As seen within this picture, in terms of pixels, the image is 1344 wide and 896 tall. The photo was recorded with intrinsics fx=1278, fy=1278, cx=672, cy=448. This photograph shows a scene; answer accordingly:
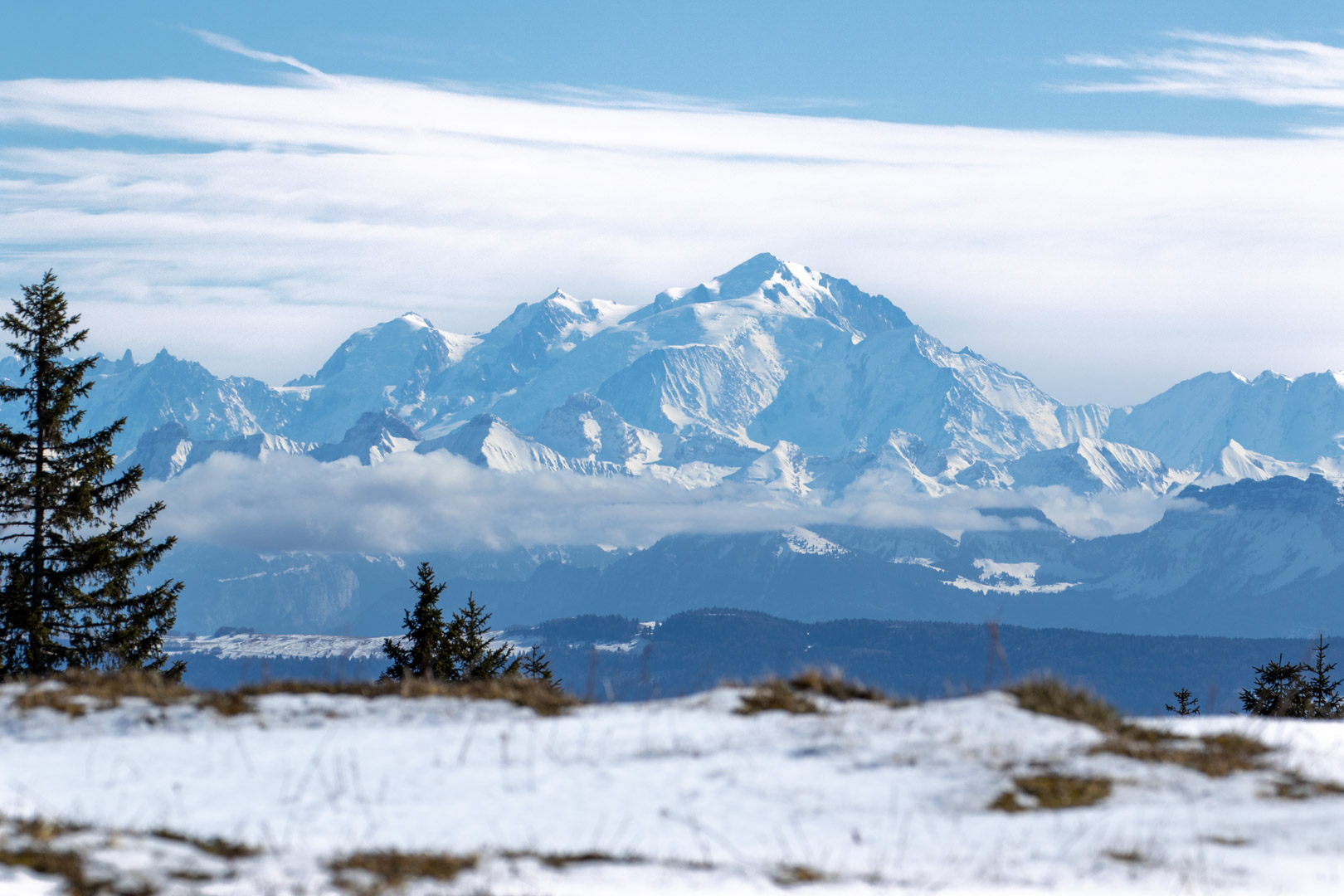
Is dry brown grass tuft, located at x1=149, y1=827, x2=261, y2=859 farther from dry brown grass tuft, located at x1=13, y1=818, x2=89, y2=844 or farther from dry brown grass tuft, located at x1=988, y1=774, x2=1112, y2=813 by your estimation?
dry brown grass tuft, located at x1=988, y1=774, x2=1112, y2=813

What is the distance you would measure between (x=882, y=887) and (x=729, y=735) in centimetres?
351

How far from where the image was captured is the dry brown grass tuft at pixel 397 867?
906 centimetres

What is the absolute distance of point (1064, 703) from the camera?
13.2m

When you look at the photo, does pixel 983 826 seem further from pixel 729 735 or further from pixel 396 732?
pixel 396 732

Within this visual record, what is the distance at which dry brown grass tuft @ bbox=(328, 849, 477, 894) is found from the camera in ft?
29.7

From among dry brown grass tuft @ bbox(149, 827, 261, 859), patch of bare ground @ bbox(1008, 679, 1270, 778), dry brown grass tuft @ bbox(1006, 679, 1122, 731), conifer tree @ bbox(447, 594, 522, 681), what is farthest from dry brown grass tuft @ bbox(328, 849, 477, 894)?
conifer tree @ bbox(447, 594, 522, 681)

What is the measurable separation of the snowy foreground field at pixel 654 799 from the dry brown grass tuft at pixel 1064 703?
0.53 feet

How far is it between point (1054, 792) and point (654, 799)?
3471 millimetres

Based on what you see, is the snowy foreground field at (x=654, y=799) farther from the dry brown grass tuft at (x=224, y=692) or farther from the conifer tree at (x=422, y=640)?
the conifer tree at (x=422, y=640)

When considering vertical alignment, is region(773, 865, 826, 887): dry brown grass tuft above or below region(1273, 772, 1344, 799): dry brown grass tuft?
below

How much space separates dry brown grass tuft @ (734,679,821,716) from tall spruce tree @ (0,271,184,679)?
72.0 ft

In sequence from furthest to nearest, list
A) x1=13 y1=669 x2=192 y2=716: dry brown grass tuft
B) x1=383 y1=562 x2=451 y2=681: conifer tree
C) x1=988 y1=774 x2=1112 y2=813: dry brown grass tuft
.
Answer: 1. x1=383 y1=562 x2=451 y2=681: conifer tree
2. x1=13 y1=669 x2=192 y2=716: dry brown grass tuft
3. x1=988 y1=774 x2=1112 y2=813: dry brown grass tuft

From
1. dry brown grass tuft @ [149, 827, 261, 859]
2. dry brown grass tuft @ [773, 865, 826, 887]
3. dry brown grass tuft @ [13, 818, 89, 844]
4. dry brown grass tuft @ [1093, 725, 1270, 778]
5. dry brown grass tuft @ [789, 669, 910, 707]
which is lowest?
dry brown grass tuft @ [773, 865, 826, 887]

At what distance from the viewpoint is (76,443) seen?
32.0 metres
